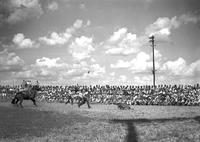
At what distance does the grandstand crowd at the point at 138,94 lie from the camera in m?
30.5

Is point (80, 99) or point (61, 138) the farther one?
point (80, 99)

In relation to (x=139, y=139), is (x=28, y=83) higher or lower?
higher

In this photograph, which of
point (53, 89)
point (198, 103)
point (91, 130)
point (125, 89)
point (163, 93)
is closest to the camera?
point (91, 130)

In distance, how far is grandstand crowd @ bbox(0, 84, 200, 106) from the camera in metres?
30.5

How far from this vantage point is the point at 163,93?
31.7 m

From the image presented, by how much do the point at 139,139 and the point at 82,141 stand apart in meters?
1.83

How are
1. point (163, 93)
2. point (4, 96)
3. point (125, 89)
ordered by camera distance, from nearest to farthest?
point (163, 93) < point (125, 89) < point (4, 96)

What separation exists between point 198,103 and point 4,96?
31.0 m

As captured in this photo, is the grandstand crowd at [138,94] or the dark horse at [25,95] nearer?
the dark horse at [25,95]

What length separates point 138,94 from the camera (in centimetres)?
3312

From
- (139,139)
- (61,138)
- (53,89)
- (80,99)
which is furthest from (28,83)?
(53,89)

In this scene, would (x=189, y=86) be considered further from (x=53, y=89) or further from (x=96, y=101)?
(x=53, y=89)

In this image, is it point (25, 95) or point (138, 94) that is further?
point (138, 94)

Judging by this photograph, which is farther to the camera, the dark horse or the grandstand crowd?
the grandstand crowd
